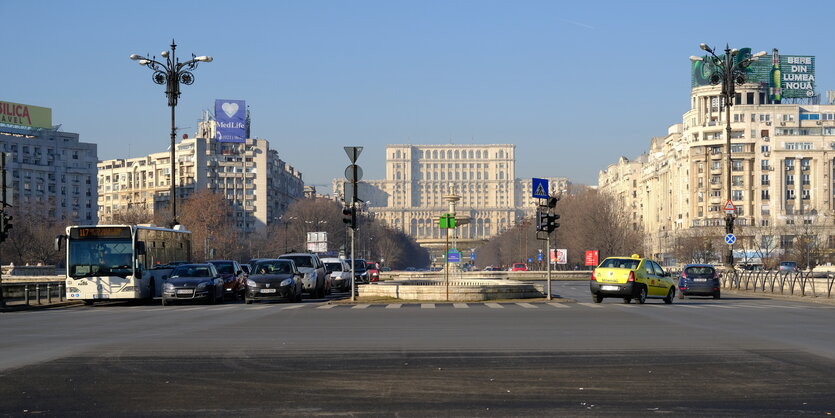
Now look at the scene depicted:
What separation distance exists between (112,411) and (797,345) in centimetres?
1074

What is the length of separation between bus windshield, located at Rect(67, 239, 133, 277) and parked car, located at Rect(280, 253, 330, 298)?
659 cm

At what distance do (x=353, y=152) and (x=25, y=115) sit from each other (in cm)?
11569

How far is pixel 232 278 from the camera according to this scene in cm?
3984

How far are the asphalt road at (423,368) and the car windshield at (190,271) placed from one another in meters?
13.2

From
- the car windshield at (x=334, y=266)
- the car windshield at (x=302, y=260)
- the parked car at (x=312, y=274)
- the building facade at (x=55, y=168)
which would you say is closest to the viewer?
the parked car at (x=312, y=274)

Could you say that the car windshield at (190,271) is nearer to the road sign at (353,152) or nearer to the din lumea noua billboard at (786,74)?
the road sign at (353,152)

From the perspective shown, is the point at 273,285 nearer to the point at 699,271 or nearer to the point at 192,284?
the point at 192,284

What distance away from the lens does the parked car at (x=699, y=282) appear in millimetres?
39531

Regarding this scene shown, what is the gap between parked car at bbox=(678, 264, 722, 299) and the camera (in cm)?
3953

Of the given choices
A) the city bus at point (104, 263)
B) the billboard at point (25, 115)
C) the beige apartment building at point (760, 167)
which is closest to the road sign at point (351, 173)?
the city bus at point (104, 263)

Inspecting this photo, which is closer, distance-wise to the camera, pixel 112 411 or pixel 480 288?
pixel 112 411

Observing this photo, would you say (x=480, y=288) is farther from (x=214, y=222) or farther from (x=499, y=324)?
(x=214, y=222)

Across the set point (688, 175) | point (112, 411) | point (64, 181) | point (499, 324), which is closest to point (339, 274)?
point (499, 324)

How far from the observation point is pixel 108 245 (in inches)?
1416
